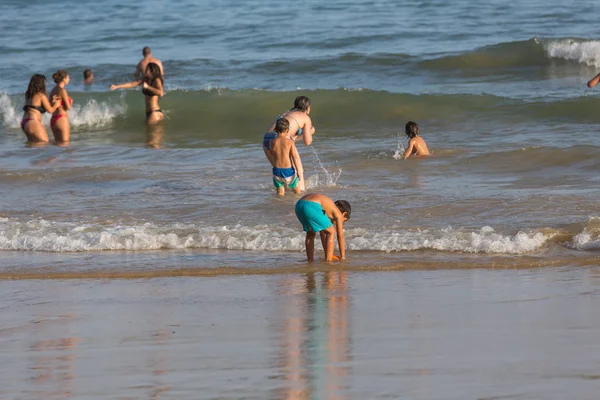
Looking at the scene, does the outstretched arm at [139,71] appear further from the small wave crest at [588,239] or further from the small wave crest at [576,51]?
the small wave crest at [588,239]

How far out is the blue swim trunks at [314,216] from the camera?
9055 mm

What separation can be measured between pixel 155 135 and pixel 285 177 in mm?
7392

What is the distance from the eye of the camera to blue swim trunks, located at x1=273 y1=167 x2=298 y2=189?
38.6ft

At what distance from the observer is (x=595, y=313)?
6.94 metres

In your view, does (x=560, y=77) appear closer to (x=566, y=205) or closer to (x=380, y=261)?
(x=566, y=205)

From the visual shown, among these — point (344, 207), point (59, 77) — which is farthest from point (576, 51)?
point (344, 207)

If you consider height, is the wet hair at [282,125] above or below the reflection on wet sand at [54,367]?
above

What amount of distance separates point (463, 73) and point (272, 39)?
6349 millimetres

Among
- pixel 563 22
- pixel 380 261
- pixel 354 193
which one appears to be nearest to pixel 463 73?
pixel 563 22

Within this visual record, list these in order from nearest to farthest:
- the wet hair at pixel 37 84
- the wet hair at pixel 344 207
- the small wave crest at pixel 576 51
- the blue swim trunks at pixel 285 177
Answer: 1. the wet hair at pixel 344 207
2. the blue swim trunks at pixel 285 177
3. the wet hair at pixel 37 84
4. the small wave crest at pixel 576 51

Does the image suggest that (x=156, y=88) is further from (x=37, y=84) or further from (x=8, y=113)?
(x=8, y=113)

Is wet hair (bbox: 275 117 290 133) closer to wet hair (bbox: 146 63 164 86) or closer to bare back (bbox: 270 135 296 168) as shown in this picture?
bare back (bbox: 270 135 296 168)

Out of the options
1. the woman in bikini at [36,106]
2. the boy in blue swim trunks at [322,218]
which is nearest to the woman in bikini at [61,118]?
the woman in bikini at [36,106]

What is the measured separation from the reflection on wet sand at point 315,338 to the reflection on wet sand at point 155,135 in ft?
30.3
